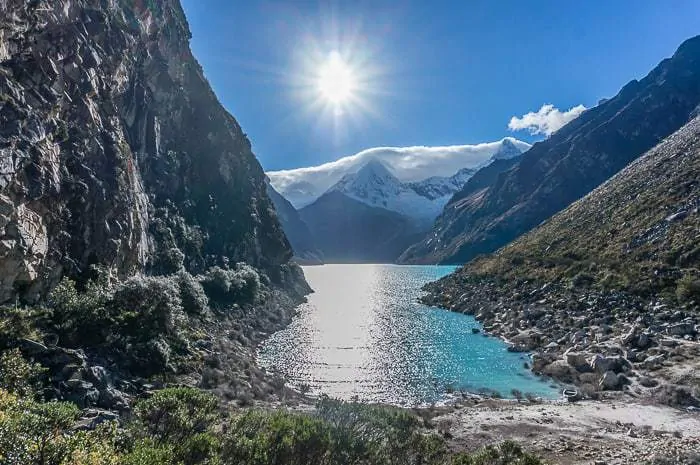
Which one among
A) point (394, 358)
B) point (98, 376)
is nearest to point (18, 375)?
point (98, 376)

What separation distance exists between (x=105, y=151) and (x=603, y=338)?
52.4 metres

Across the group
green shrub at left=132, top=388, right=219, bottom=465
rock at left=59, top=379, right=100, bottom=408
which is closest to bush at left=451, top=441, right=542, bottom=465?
green shrub at left=132, top=388, right=219, bottom=465

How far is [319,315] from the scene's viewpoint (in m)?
75.1

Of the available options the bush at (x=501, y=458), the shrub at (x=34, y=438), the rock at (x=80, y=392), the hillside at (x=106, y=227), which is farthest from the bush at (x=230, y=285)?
the bush at (x=501, y=458)

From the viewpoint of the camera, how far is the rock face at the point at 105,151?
1198 inches

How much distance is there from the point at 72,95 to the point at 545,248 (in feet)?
252

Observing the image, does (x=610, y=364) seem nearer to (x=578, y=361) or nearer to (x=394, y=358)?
(x=578, y=361)

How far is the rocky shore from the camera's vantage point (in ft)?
105

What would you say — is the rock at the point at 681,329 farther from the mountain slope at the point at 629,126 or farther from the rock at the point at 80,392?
the mountain slope at the point at 629,126

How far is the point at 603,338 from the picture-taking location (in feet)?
139

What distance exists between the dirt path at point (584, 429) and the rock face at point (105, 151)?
30.2m

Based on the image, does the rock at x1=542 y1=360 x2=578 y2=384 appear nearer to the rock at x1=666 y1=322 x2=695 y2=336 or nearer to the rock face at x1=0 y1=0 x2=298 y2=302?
the rock at x1=666 y1=322 x2=695 y2=336

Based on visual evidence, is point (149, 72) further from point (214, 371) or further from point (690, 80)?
point (690, 80)

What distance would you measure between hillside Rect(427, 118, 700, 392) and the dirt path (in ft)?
14.2
